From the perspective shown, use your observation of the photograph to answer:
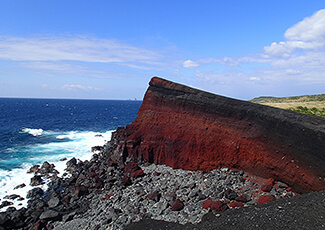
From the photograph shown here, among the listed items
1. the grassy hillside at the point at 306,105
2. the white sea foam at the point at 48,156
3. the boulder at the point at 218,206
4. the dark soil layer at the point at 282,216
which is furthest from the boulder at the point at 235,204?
the grassy hillside at the point at 306,105

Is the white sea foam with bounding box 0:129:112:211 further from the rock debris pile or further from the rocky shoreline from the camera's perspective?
the rock debris pile

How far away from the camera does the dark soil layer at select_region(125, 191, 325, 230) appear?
980 cm

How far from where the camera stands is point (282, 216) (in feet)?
33.9

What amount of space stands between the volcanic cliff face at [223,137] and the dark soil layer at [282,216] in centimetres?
292

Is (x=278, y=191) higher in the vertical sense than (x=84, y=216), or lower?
higher

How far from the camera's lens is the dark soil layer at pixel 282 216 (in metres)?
9.80

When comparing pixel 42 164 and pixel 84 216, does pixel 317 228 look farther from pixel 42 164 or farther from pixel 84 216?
pixel 42 164

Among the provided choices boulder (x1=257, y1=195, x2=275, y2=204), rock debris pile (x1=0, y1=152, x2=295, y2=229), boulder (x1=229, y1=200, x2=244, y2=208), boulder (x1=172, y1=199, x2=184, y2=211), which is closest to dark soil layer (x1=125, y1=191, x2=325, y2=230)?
boulder (x1=229, y1=200, x2=244, y2=208)

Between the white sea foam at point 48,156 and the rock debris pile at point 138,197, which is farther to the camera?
the white sea foam at point 48,156

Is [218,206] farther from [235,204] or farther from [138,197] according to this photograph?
[138,197]

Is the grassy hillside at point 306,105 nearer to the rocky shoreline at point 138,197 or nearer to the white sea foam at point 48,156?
the rocky shoreline at point 138,197

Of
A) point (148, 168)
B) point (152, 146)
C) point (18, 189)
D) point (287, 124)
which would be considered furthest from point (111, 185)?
point (287, 124)

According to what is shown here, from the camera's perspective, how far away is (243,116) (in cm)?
1700

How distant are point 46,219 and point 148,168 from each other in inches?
333
